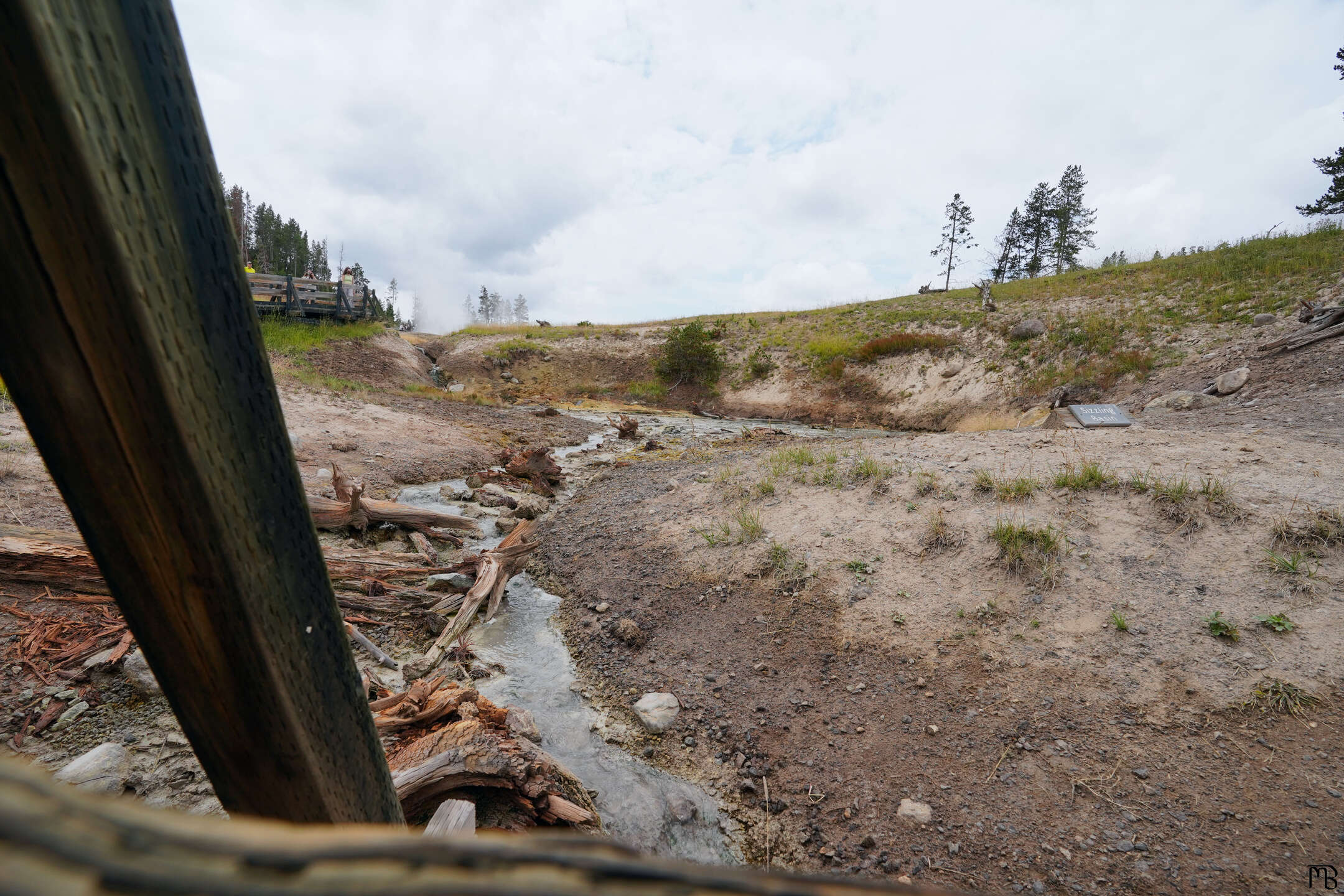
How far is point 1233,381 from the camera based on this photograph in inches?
442

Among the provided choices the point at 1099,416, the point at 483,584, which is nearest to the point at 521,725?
the point at 483,584

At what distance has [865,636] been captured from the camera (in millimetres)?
4551

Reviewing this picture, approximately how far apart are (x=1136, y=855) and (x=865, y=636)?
1.98m

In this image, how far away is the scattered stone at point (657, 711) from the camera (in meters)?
4.07

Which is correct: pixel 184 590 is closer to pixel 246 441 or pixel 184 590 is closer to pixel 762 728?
pixel 246 441

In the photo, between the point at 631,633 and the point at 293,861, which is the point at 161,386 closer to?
the point at 293,861

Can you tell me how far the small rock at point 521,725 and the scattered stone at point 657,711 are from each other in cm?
81

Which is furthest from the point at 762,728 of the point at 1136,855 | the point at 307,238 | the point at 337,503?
the point at 307,238

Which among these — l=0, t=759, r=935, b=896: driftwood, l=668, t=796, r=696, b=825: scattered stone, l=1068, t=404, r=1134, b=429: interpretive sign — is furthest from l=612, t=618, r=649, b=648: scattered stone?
l=1068, t=404, r=1134, b=429: interpretive sign

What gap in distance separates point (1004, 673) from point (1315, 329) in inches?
541

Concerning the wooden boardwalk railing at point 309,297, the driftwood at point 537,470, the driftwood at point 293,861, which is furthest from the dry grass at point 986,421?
the wooden boardwalk railing at point 309,297

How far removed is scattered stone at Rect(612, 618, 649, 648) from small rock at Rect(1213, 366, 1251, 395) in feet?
43.4

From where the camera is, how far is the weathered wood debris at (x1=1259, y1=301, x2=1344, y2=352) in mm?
11188

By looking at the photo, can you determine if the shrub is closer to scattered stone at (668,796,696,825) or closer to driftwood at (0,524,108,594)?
driftwood at (0,524,108,594)
